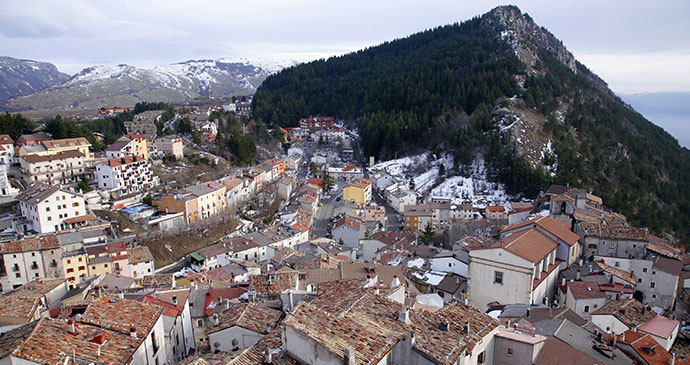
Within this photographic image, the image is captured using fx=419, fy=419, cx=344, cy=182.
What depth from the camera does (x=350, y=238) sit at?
4119 cm

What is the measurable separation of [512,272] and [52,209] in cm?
3245

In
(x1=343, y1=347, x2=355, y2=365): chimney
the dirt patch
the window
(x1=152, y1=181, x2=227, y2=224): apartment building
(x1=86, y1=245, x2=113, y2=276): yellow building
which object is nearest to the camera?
(x1=343, y1=347, x2=355, y2=365): chimney

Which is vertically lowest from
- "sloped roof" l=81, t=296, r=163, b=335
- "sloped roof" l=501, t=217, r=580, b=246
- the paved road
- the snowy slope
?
the paved road

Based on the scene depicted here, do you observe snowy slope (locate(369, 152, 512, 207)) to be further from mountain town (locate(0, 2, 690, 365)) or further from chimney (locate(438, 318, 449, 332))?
chimney (locate(438, 318, 449, 332))

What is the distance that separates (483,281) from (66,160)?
129 ft

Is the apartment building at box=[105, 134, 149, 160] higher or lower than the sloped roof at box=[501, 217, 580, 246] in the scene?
higher

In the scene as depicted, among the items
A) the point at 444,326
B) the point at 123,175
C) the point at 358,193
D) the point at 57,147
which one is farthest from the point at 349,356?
the point at 358,193

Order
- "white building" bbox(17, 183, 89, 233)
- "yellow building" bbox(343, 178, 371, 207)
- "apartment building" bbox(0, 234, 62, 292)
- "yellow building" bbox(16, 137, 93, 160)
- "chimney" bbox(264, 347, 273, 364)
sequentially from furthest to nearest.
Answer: "yellow building" bbox(343, 178, 371, 207) → "yellow building" bbox(16, 137, 93, 160) → "white building" bbox(17, 183, 89, 233) → "apartment building" bbox(0, 234, 62, 292) → "chimney" bbox(264, 347, 273, 364)

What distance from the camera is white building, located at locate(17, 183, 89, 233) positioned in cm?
3123

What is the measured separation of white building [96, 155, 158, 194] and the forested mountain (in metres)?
39.4

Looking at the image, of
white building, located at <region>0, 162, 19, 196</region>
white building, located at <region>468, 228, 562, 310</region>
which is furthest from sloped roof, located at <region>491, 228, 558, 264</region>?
white building, located at <region>0, 162, 19, 196</region>

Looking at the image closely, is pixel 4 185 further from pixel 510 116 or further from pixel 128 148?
pixel 510 116

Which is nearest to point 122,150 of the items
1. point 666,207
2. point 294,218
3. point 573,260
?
point 294,218

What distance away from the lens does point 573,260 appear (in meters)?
25.2
